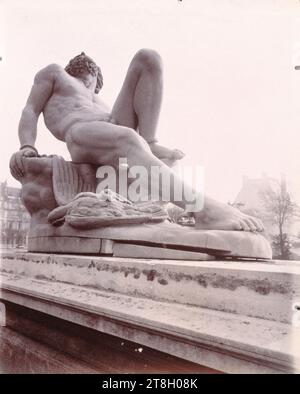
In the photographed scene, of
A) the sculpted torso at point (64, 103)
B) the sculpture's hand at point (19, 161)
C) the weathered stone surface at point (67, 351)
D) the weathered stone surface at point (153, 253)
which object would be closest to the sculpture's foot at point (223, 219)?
the weathered stone surface at point (153, 253)

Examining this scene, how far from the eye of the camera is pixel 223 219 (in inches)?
74.4

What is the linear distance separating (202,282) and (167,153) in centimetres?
151

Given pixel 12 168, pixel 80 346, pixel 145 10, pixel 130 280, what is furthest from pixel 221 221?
pixel 12 168

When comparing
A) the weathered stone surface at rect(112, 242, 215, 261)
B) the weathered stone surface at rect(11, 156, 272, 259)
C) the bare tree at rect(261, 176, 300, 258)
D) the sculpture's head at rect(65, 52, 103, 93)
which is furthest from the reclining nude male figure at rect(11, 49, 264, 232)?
the bare tree at rect(261, 176, 300, 258)

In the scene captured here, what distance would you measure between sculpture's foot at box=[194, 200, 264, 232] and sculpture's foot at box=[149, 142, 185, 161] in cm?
74

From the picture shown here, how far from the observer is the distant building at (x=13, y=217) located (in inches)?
131

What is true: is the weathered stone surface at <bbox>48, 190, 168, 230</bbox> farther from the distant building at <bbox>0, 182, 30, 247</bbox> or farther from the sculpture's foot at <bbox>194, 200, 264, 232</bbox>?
the distant building at <bbox>0, 182, 30, 247</bbox>

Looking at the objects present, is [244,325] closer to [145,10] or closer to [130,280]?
[130,280]

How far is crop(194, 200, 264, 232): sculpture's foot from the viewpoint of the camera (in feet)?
6.02

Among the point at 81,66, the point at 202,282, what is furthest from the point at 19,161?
the point at 202,282

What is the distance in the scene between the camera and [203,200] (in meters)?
2.00

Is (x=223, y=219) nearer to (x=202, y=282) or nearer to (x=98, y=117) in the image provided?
(x=202, y=282)

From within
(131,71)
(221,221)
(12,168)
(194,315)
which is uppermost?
(131,71)
